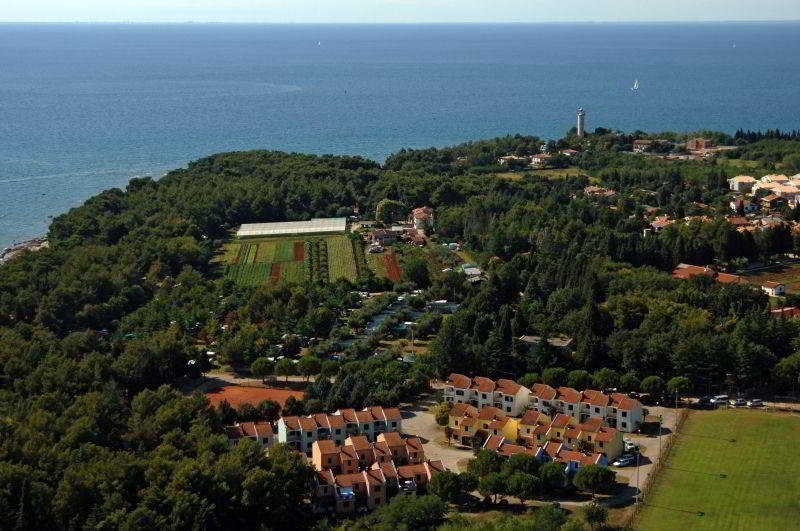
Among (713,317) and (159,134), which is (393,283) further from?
(159,134)

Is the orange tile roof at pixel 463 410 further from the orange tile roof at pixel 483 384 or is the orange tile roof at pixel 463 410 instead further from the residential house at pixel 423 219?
the residential house at pixel 423 219

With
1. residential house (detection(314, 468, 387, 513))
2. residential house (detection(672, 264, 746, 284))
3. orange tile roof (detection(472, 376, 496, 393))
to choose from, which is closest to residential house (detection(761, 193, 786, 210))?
residential house (detection(672, 264, 746, 284))

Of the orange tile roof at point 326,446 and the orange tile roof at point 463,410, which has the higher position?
the orange tile roof at point 326,446

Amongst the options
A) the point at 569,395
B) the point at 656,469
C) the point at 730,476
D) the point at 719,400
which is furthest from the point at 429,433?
the point at 719,400

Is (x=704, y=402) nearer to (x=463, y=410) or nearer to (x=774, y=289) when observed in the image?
(x=463, y=410)

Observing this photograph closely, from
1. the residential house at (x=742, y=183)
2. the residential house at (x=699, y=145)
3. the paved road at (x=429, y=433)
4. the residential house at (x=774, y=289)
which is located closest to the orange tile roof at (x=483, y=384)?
the paved road at (x=429, y=433)

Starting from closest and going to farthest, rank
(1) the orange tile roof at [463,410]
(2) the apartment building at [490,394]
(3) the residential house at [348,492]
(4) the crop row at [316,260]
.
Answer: (3) the residential house at [348,492] < (1) the orange tile roof at [463,410] < (2) the apartment building at [490,394] < (4) the crop row at [316,260]

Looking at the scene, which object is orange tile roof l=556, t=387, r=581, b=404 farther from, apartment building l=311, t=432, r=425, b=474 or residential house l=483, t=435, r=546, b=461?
apartment building l=311, t=432, r=425, b=474
